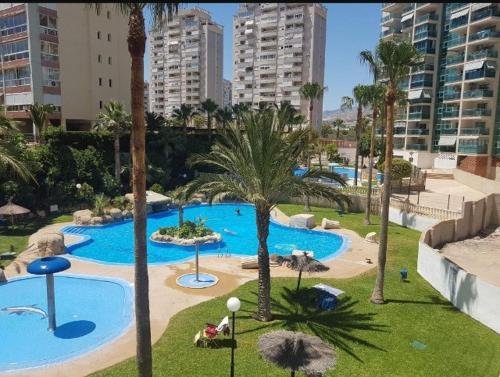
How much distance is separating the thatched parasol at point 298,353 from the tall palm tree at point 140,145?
307 cm

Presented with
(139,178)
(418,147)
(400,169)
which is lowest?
(400,169)

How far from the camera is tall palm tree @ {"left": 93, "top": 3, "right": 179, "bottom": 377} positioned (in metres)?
9.07

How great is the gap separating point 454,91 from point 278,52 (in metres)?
56.4

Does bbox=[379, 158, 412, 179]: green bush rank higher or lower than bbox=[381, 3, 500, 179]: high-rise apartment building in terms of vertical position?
lower

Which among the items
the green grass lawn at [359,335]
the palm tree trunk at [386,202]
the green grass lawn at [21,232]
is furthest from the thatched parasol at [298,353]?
the green grass lawn at [21,232]

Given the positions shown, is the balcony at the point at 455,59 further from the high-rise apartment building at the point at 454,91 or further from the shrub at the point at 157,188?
the shrub at the point at 157,188

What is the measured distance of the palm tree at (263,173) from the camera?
14445 mm

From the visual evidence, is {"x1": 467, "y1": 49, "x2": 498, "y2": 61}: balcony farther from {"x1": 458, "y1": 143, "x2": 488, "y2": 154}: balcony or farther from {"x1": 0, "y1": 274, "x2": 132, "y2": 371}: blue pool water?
{"x1": 0, "y1": 274, "x2": 132, "y2": 371}: blue pool water

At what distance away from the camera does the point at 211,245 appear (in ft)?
90.3

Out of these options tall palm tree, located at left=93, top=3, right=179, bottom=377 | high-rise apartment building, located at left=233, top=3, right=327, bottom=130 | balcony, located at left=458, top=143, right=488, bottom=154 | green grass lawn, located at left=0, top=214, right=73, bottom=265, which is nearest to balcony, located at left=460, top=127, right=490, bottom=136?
balcony, located at left=458, top=143, right=488, bottom=154

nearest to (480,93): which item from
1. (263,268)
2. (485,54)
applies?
(485,54)

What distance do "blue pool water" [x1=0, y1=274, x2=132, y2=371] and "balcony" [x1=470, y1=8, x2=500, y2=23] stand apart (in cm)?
6132

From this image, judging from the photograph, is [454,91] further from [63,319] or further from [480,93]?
[63,319]

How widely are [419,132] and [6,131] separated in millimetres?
63311
